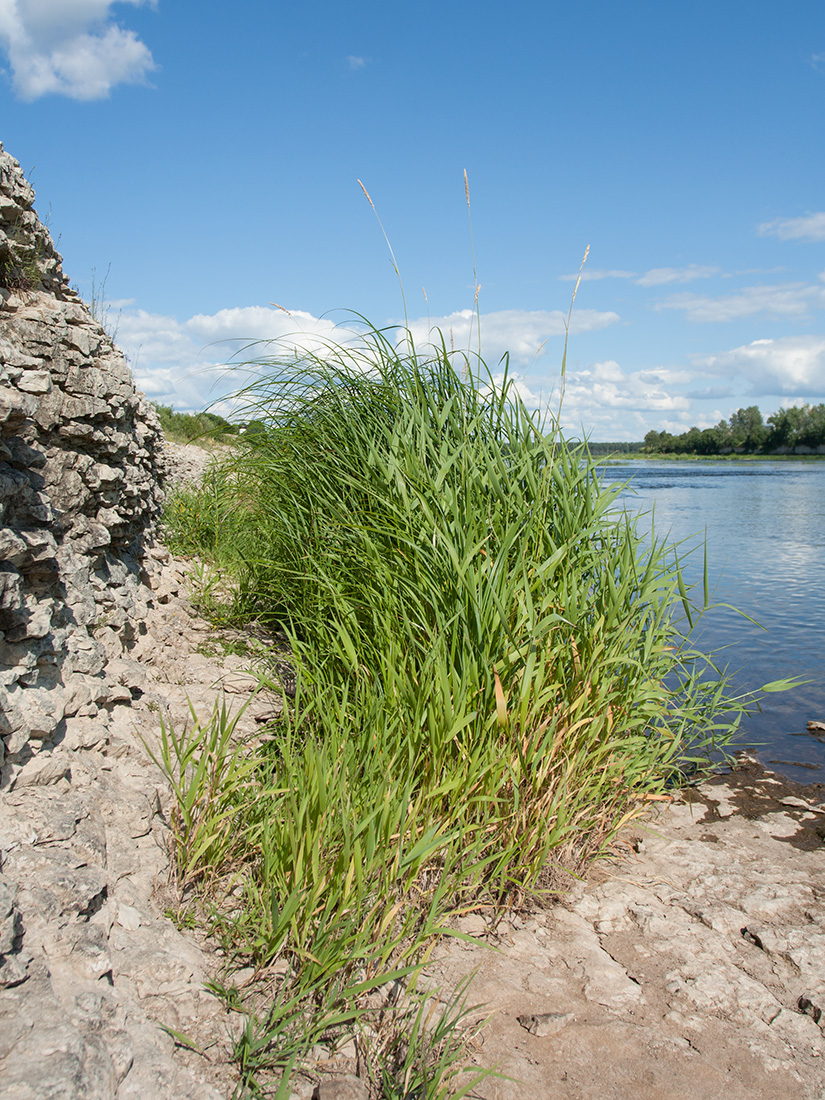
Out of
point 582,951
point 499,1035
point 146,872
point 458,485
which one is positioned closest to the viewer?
point 499,1035

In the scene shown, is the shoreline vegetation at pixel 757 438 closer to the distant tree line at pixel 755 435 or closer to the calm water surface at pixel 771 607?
the distant tree line at pixel 755 435

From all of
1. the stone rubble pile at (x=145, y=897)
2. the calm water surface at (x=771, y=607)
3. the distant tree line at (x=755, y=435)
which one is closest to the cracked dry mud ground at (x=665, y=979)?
the stone rubble pile at (x=145, y=897)

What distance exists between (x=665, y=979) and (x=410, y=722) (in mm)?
1145

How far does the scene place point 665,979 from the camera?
7.45 ft

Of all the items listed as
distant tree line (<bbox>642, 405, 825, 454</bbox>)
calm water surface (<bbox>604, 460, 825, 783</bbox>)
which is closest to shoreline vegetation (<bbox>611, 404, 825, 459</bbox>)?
distant tree line (<bbox>642, 405, 825, 454</bbox>)

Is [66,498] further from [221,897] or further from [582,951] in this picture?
[582,951]

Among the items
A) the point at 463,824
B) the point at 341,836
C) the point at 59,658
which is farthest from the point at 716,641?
the point at 59,658

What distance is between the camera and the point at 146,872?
215cm

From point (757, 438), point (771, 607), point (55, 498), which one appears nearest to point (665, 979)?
point (55, 498)

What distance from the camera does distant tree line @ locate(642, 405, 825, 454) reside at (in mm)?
66750

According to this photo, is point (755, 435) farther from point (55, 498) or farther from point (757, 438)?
point (55, 498)

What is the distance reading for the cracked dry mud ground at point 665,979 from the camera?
1.89m

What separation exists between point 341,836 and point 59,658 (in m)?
1.16

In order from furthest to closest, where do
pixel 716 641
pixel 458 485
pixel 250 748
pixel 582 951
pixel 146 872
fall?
pixel 716 641, pixel 458 485, pixel 250 748, pixel 582 951, pixel 146 872
